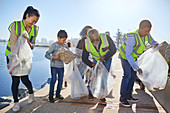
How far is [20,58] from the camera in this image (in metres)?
1.90

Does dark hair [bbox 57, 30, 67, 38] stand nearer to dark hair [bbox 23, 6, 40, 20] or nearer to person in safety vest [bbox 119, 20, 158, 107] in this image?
dark hair [bbox 23, 6, 40, 20]

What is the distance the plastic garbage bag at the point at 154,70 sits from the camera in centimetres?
205

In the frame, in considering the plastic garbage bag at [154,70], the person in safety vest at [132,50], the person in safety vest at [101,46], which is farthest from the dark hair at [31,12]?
the plastic garbage bag at [154,70]

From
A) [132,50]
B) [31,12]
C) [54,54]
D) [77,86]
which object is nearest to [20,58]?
[54,54]

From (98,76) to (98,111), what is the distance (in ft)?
1.83

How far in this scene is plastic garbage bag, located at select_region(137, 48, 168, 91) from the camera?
2051mm

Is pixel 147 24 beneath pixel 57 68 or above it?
above

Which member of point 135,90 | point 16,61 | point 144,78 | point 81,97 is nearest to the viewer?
point 16,61

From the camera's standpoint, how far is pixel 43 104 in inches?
88.7

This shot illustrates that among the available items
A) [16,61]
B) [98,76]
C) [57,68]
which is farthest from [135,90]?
[16,61]

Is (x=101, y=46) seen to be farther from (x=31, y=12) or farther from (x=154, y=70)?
(x=31, y=12)

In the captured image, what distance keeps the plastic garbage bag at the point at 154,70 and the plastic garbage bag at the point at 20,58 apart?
6.29 ft

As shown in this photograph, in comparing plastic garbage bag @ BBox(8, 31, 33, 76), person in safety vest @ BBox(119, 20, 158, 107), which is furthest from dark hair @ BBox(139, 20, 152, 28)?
plastic garbage bag @ BBox(8, 31, 33, 76)

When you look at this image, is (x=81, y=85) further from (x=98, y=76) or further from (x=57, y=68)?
(x=57, y=68)
